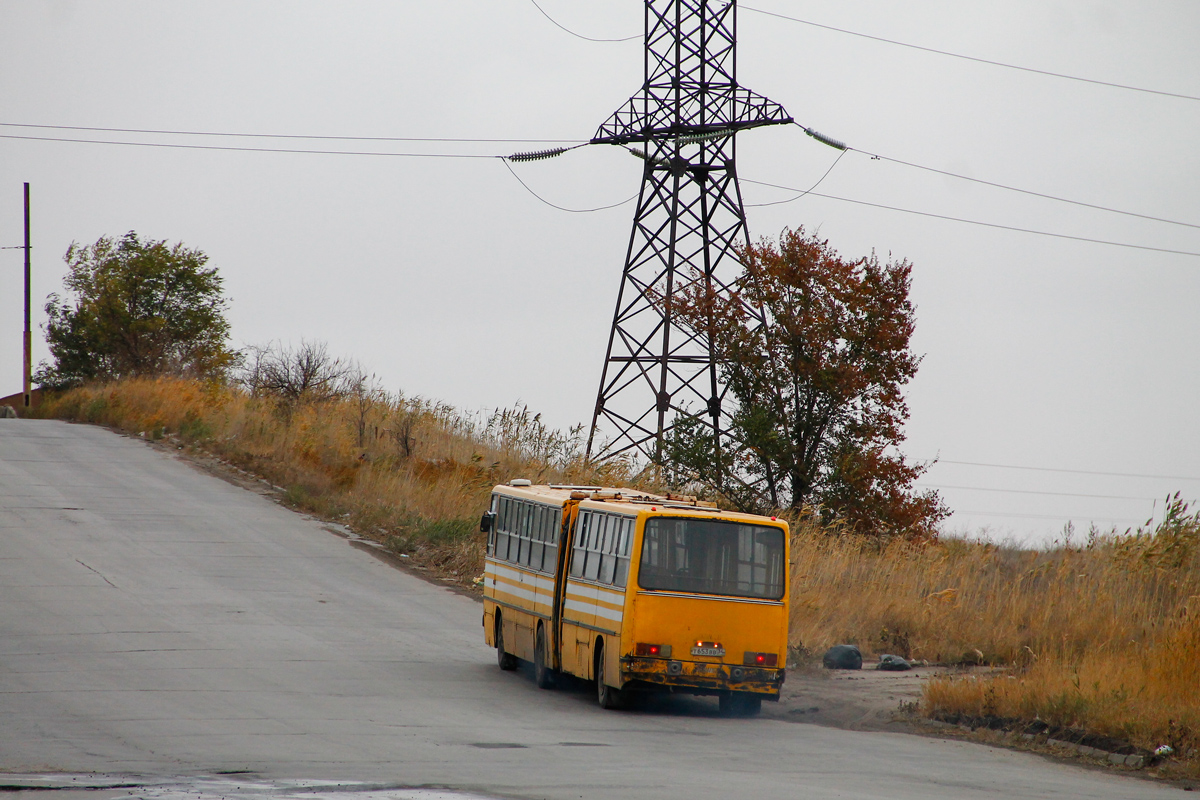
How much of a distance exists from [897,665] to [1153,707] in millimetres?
4920

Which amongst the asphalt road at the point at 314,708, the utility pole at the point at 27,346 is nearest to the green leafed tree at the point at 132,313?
the utility pole at the point at 27,346

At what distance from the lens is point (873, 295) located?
2608 centimetres

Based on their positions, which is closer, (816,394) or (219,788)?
(219,788)

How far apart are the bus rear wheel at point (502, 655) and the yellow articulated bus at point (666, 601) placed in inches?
48.1

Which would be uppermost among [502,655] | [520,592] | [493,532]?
[493,532]

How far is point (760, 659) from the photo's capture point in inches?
557

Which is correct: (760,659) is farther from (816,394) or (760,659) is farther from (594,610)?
(816,394)

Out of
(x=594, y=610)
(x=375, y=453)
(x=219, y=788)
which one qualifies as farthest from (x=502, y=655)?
(x=375, y=453)

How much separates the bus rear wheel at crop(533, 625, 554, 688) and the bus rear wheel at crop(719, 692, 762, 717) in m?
2.34

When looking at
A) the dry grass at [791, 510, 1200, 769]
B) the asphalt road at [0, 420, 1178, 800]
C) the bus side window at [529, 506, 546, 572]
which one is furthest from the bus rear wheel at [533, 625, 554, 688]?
the dry grass at [791, 510, 1200, 769]

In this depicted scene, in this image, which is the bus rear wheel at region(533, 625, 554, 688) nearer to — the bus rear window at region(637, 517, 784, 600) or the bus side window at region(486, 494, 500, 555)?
the bus rear window at region(637, 517, 784, 600)

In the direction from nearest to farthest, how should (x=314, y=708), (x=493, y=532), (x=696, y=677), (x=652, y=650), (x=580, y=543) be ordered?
(x=314, y=708) < (x=652, y=650) < (x=696, y=677) < (x=580, y=543) < (x=493, y=532)

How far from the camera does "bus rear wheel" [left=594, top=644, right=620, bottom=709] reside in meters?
14.3

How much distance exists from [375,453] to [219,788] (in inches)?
947
